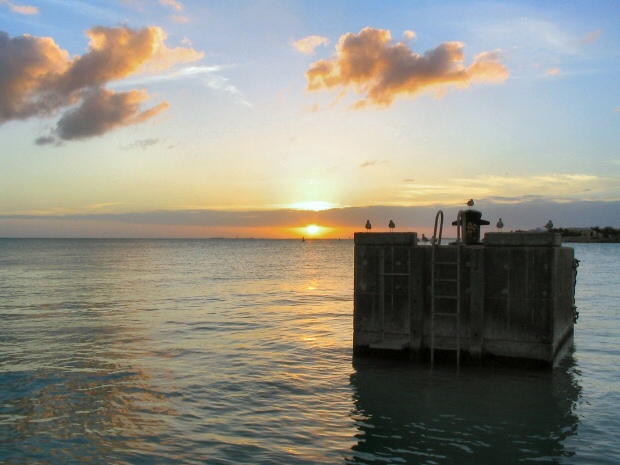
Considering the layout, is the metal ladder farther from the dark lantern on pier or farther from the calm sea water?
the dark lantern on pier

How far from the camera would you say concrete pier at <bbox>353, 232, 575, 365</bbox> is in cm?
1262

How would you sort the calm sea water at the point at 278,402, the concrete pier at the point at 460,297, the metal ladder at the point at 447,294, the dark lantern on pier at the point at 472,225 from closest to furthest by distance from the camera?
the calm sea water at the point at 278,402
the concrete pier at the point at 460,297
the metal ladder at the point at 447,294
the dark lantern on pier at the point at 472,225

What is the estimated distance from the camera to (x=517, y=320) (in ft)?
41.7

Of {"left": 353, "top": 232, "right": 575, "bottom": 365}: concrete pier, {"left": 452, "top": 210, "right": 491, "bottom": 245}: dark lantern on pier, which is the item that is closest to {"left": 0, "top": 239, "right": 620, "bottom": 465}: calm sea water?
{"left": 353, "top": 232, "right": 575, "bottom": 365}: concrete pier

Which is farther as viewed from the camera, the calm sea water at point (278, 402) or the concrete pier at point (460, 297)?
the concrete pier at point (460, 297)

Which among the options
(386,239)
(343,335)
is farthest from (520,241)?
(343,335)

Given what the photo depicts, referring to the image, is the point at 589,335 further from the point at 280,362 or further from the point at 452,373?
the point at 280,362

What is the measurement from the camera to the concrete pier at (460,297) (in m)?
12.6

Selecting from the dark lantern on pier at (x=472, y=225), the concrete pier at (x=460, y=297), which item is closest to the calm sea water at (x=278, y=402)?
the concrete pier at (x=460, y=297)

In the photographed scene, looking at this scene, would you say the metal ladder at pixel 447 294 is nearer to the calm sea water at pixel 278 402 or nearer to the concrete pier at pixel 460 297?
the concrete pier at pixel 460 297

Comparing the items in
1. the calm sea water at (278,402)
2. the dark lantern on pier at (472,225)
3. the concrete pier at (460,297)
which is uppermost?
the dark lantern on pier at (472,225)

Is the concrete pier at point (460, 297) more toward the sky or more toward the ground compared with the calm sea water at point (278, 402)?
more toward the sky

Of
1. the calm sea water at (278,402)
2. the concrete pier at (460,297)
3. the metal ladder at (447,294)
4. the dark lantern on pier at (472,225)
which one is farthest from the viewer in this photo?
the dark lantern on pier at (472,225)

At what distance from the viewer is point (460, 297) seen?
13.1 m
